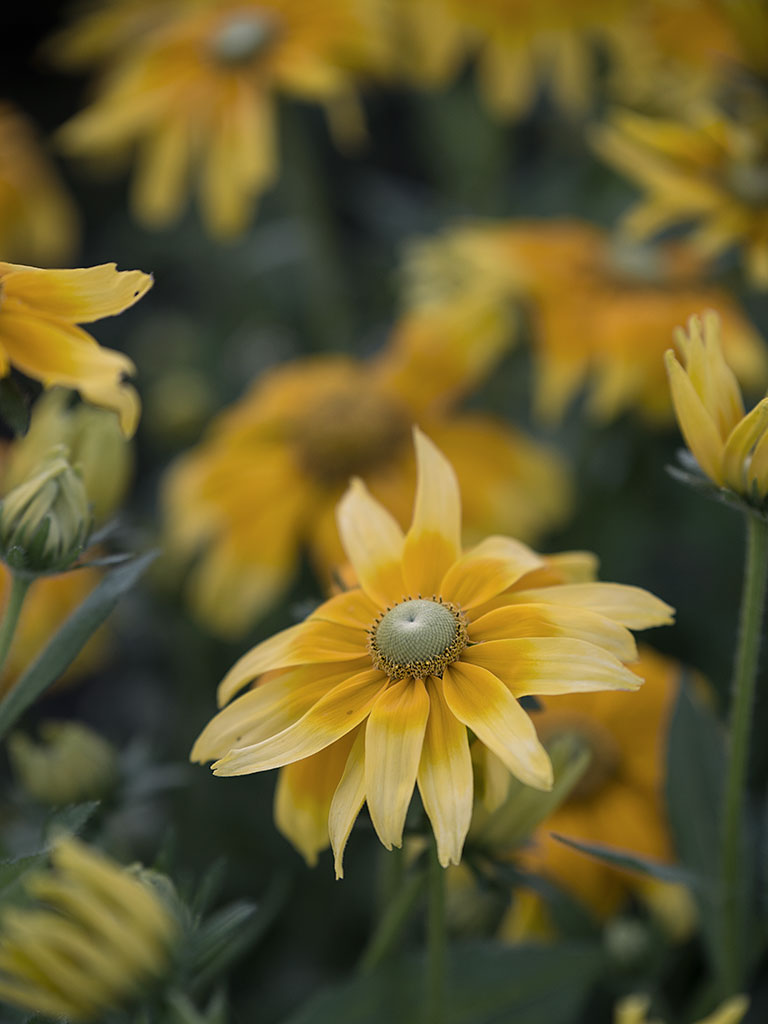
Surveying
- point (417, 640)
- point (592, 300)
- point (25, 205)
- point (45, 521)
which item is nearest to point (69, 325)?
point (45, 521)

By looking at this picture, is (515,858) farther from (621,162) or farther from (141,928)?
(621,162)

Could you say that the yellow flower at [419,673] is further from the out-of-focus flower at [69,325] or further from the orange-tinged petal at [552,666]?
the out-of-focus flower at [69,325]

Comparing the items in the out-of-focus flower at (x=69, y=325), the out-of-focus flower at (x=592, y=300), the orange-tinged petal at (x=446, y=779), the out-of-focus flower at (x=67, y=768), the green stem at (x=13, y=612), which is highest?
the out-of-focus flower at (x=69, y=325)

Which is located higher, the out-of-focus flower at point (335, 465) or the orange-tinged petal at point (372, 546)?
the orange-tinged petal at point (372, 546)

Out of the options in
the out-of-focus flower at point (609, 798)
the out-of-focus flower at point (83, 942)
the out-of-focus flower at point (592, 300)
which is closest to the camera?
the out-of-focus flower at point (83, 942)

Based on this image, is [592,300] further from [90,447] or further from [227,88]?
[90,447]

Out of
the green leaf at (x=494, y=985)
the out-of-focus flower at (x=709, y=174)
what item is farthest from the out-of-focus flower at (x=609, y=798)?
the out-of-focus flower at (x=709, y=174)

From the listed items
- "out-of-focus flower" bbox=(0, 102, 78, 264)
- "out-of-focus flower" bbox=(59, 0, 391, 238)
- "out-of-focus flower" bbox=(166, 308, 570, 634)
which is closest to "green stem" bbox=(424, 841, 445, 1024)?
"out-of-focus flower" bbox=(166, 308, 570, 634)
